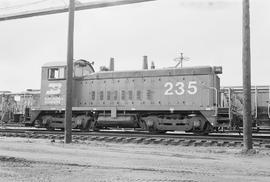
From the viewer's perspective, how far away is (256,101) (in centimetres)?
1803

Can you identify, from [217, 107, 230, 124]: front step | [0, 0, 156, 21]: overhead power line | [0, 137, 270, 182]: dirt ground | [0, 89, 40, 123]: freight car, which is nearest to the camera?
[0, 137, 270, 182]: dirt ground

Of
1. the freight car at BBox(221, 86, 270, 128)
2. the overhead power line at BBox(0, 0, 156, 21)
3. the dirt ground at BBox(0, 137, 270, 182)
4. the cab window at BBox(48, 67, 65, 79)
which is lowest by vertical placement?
the dirt ground at BBox(0, 137, 270, 182)

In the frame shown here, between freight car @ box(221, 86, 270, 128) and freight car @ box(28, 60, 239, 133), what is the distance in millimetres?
2108

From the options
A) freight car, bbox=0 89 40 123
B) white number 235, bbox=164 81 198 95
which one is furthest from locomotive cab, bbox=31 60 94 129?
freight car, bbox=0 89 40 123

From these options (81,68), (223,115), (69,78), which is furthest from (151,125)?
(81,68)

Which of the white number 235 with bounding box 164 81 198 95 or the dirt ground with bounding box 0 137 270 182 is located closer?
the dirt ground with bounding box 0 137 270 182

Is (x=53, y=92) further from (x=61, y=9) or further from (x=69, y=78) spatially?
(x=61, y=9)

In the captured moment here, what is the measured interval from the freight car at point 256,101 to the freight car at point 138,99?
2.11 meters

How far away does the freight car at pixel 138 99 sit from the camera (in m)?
15.2

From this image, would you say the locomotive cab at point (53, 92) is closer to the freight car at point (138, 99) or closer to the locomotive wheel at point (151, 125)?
the freight car at point (138, 99)

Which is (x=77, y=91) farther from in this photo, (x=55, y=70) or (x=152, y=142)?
(x=152, y=142)

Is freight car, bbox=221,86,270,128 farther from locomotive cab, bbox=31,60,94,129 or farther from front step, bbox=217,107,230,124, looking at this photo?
locomotive cab, bbox=31,60,94,129

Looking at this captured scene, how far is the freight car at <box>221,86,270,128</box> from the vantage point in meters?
17.5

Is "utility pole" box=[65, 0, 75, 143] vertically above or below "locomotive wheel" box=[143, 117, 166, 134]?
above
